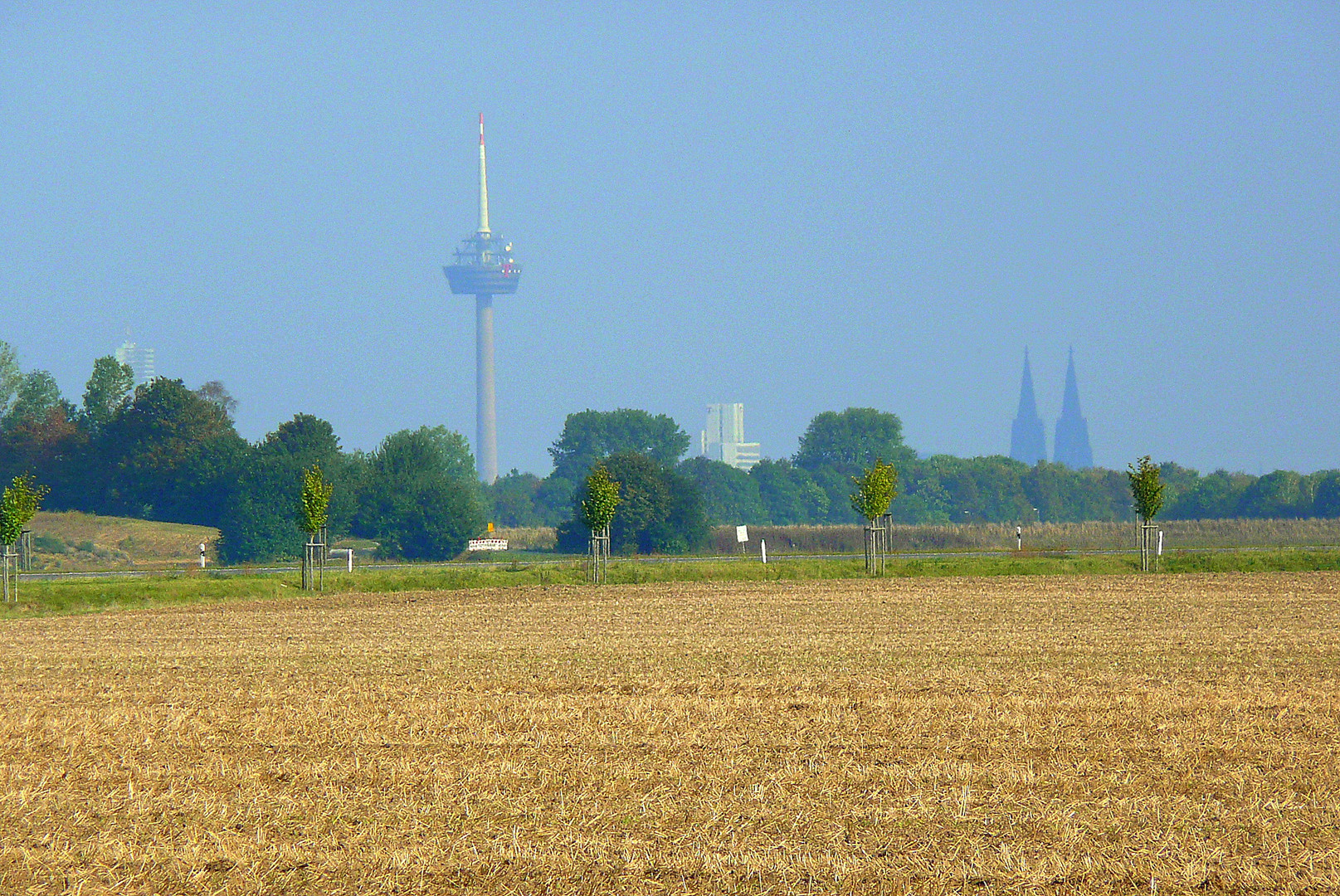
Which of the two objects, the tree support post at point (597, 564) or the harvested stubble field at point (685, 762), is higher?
the tree support post at point (597, 564)

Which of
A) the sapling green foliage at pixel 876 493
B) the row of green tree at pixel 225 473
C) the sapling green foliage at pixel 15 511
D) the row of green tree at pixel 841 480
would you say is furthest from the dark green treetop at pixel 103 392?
the sapling green foliage at pixel 876 493

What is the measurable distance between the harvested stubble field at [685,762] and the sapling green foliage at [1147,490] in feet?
77.8

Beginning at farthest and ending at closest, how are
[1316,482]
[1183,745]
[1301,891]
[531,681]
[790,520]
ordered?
[790,520], [1316,482], [531,681], [1183,745], [1301,891]

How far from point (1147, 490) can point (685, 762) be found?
42.5m

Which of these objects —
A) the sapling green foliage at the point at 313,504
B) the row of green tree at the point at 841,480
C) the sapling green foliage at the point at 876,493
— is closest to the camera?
the sapling green foliage at the point at 313,504

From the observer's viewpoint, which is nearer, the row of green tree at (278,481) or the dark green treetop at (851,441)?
the row of green tree at (278,481)

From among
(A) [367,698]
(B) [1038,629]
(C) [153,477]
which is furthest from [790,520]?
(A) [367,698]

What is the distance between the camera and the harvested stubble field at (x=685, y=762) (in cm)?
1043

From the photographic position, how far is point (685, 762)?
1431cm

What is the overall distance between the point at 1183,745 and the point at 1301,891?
5557 mm

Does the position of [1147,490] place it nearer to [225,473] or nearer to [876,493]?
[876,493]

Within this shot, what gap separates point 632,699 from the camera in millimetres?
18984

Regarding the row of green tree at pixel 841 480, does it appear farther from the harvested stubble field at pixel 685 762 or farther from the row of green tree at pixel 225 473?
the harvested stubble field at pixel 685 762

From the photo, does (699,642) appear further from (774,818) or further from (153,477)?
(153,477)
